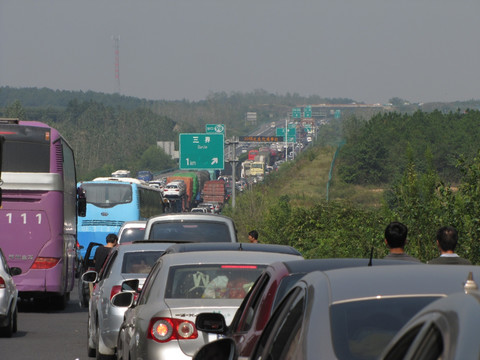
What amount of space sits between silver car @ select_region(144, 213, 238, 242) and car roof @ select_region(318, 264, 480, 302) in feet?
45.5

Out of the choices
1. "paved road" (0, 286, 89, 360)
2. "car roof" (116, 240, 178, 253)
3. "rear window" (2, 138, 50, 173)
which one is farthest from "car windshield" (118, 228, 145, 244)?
"car roof" (116, 240, 178, 253)

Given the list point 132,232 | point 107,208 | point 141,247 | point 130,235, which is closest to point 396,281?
point 141,247

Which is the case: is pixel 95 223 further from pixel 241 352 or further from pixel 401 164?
pixel 401 164

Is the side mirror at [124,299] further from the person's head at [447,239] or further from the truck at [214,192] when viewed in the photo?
the truck at [214,192]

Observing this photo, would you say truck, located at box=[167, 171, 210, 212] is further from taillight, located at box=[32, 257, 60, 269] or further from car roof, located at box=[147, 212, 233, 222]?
car roof, located at box=[147, 212, 233, 222]

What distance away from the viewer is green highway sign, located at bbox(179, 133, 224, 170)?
213 ft

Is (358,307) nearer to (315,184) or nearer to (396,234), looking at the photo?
(396,234)

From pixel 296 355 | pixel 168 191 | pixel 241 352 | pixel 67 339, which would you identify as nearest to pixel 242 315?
pixel 241 352

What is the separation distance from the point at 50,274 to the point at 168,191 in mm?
69167

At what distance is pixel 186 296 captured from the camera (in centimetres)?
779

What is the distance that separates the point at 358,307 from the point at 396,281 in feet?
0.72

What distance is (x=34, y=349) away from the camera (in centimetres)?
1392

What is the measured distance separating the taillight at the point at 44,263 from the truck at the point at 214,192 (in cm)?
10216

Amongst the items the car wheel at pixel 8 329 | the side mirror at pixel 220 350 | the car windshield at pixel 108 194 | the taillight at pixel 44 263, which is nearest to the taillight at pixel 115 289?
the car wheel at pixel 8 329
